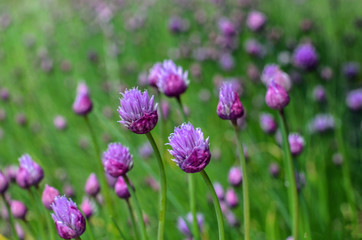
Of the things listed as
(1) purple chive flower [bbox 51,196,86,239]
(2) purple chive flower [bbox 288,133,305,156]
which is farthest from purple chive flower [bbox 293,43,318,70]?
(1) purple chive flower [bbox 51,196,86,239]

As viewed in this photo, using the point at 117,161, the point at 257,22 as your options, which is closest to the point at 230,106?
the point at 117,161

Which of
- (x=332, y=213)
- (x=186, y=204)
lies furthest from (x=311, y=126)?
(x=186, y=204)

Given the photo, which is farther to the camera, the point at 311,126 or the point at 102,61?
the point at 102,61

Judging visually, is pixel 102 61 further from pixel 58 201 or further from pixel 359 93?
pixel 58 201

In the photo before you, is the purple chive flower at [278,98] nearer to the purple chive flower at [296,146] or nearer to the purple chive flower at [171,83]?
the purple chive flower at [171,83]

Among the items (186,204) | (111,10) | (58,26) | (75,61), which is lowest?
(186,204)

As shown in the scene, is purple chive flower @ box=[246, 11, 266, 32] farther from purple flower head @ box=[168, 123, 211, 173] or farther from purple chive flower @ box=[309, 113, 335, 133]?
purple flower head @ box=[168, 123, 211, 173]

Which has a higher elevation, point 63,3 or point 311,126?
point 63,3

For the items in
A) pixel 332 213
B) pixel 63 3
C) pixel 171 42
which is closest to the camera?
pixel 332 213
